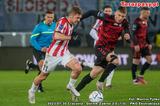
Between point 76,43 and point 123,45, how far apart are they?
1.90 meters

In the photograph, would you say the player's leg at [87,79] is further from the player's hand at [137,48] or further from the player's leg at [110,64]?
the player's hand at [137,48]

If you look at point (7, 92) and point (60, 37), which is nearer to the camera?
point (60, 37)

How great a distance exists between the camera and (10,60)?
27.2m

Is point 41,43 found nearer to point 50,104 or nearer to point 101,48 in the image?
point 101,48

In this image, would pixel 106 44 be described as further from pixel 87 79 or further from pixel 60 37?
pixel 60 37

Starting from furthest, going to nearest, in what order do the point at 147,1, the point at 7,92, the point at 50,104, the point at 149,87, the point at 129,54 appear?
the point at 129,54
the point at 147,1
the point at 149,87
the point at 7,92
the point at 50,104

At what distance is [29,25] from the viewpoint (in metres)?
27.8

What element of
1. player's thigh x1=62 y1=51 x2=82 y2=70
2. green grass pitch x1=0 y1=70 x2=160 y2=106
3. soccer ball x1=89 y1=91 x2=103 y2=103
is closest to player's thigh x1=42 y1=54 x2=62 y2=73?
player's thigh x1=62 y1=51 x2=82 y2=70

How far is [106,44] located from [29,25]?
40.9 feet

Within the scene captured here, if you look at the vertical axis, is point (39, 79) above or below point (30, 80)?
above

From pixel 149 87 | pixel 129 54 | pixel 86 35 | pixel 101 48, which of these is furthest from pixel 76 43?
pixel 101 48

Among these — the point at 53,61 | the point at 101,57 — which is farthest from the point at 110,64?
the point at 53,61

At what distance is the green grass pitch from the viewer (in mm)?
14734

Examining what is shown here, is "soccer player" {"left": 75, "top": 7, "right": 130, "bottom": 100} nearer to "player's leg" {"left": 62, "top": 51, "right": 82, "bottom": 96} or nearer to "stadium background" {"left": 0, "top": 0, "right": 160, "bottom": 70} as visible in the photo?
"player's leg" {"left": 62, "top": 51, "right": 82, "bottom": 96}
